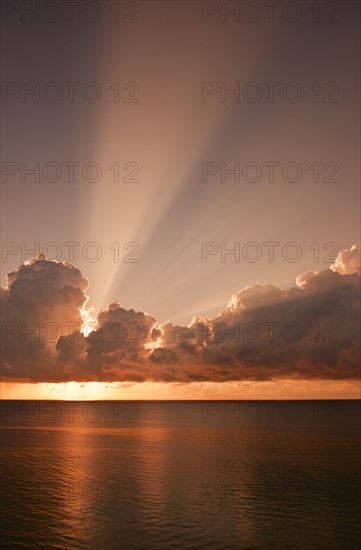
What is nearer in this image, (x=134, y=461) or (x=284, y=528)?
(x=284, y=528)

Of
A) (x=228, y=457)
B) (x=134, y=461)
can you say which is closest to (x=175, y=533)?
(x=134, y=461)

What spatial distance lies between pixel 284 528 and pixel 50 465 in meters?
61.1

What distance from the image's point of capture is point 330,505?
6038cm

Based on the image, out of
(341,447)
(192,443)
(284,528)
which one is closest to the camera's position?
(284,528)

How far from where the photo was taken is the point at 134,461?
3984 inches

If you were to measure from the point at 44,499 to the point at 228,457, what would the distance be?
55790 millimetres

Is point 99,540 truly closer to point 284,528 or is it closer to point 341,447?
point 284,528

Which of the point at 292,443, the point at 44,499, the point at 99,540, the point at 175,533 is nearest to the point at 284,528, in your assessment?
the point at 175,533

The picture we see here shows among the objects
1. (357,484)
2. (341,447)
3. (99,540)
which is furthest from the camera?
(341,447)

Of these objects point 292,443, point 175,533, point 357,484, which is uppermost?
point 175,533

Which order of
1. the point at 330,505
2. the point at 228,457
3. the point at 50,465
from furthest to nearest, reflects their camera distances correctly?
1. the point at 228,457
2. the point at 50,465
3. the point at 330,505

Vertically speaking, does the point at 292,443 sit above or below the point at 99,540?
below

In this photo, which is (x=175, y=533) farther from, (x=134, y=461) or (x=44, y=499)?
(x=134, y=461)

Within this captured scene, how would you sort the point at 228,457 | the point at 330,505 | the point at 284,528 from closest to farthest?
the point at 284,528, the point at 330,505, the point at 228,457
